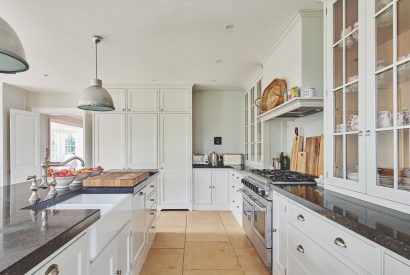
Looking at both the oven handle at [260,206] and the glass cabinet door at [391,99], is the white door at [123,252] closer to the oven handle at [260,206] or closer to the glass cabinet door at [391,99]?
the oven handle at [260,206]

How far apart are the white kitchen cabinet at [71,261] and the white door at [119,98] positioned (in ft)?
12.5

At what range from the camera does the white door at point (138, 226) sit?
2072 millimetres

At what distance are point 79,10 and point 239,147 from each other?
396 centimetres

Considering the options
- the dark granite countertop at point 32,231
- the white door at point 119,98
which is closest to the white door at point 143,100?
the white door at point 119,98

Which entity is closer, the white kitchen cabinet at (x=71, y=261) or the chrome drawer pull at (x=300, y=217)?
the white kitchen cabinet at (x=71, y=261)

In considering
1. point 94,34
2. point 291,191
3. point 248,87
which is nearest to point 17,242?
point 291,191

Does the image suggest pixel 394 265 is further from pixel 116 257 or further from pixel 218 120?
pixel 218 120

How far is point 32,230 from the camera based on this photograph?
3.04ft

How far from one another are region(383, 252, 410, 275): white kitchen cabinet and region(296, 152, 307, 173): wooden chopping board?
6.16 feet

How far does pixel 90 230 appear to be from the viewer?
3.92ft

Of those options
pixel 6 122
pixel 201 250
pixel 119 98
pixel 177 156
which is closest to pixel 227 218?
pixel 201 250

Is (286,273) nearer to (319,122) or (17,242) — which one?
(319,122)

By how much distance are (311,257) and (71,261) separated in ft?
4.29

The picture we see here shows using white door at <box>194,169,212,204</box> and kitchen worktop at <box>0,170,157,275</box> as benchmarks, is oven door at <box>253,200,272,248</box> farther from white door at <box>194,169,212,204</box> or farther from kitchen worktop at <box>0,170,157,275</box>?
white door at <box>194,169,212,204</box>
